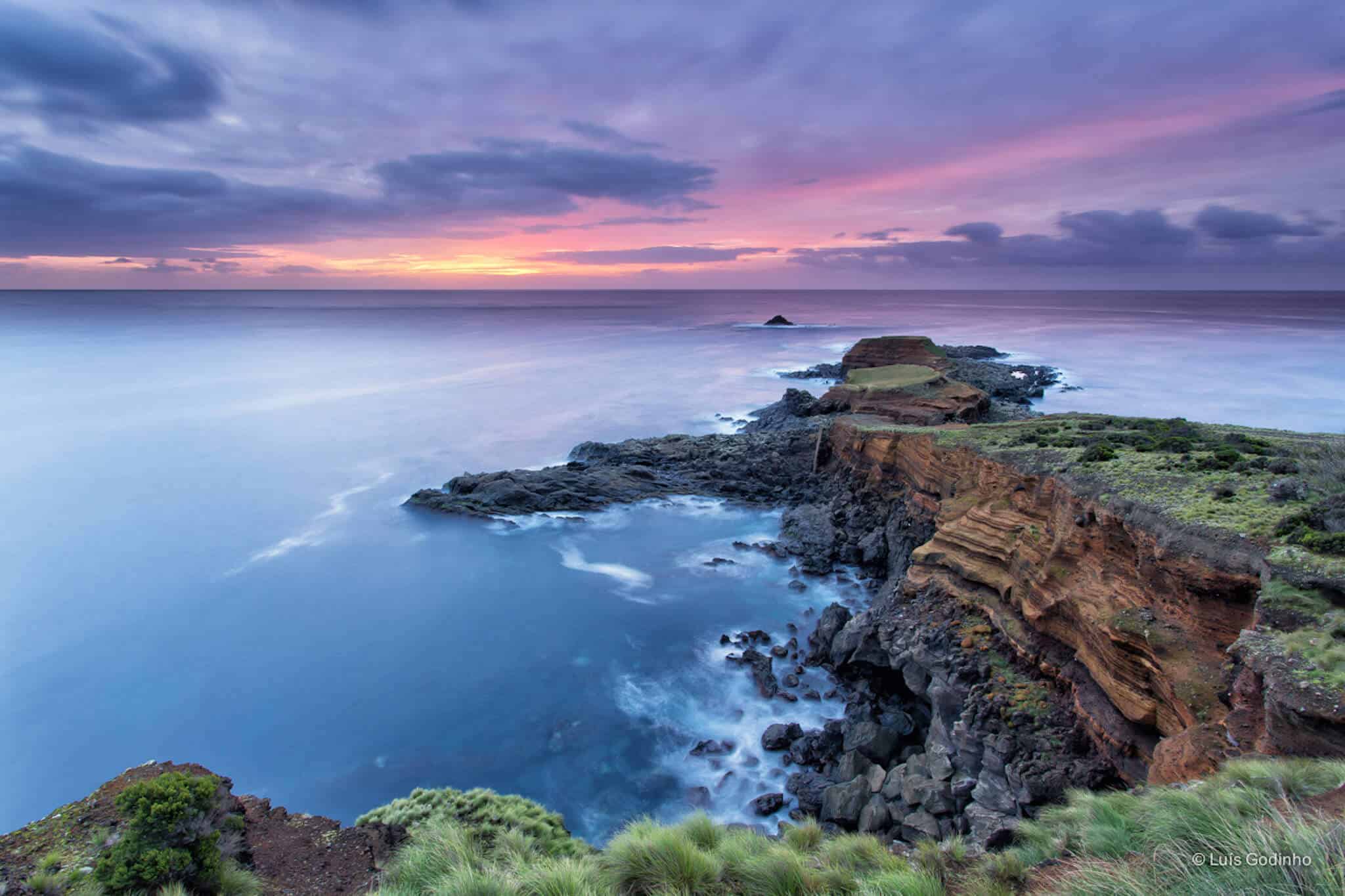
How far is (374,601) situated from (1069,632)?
21855mm

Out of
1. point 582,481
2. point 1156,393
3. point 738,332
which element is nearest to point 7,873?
point 582,481

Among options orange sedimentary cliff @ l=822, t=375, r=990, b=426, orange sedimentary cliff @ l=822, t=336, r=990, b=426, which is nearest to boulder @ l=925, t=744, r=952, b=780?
orange sedimentary cliff @ l=822, t=375, r=990, b=426

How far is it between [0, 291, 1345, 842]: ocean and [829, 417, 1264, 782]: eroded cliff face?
→ 5.42 metres

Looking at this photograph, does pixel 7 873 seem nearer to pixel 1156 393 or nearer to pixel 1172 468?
pixel 1172 468

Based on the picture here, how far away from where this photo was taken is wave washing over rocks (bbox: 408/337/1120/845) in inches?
415

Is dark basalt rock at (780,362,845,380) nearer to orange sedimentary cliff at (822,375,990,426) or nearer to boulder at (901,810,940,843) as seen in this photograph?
orange sedimentary cliff at (822,375,990,426)

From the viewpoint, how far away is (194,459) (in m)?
37.2

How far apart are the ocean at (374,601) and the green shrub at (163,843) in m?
7.82

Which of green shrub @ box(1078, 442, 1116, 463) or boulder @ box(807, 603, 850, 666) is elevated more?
green shrub @ box(1078, 442, 1116, 463)

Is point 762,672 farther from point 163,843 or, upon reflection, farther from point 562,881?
point 163,843

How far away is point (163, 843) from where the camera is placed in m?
7.25

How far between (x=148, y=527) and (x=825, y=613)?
30163 millimetres

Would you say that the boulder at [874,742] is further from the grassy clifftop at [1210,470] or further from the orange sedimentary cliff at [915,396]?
the orange sedimentary cliff at [915,396]

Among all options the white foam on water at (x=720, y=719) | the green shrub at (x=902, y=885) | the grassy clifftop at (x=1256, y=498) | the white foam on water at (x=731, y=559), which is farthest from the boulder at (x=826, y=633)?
the green shrub at (x=902, y=885)
